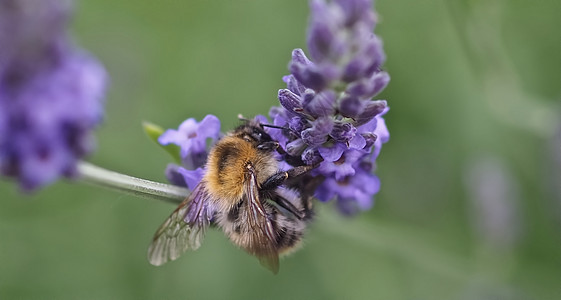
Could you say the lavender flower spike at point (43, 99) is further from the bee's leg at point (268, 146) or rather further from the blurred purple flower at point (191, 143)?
the bee's leg at point (268, 146)

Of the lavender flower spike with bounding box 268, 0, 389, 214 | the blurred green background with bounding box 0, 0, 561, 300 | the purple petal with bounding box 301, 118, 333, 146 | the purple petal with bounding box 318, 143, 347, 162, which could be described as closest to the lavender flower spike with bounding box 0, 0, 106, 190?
the lavender flower spike with bounding box 268, 0, 389, 214

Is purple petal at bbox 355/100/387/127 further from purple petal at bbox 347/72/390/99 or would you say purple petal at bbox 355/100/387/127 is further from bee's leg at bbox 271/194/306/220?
bee's leg at bbox 271/194/306/220

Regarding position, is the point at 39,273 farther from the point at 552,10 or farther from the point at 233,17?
the point at 552,10

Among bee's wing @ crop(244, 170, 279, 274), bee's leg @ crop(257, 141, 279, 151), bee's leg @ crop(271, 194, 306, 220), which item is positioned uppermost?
bee's leg @ crop(257, 141, 279, 151)

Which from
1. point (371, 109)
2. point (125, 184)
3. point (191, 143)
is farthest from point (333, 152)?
point (125, 184)

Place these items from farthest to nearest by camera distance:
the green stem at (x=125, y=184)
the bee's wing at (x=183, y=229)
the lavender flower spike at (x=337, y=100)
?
the bee's wing at (x=183, y=229)
the lavender flower spike at (x=337, y=100)
the green stem at (x=125, y=184)

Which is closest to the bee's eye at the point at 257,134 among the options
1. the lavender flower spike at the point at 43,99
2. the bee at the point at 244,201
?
the bee at the point at 244,201

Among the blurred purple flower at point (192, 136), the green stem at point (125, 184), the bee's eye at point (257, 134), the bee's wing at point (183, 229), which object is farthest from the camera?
the bee's eye at point (257, 134)
